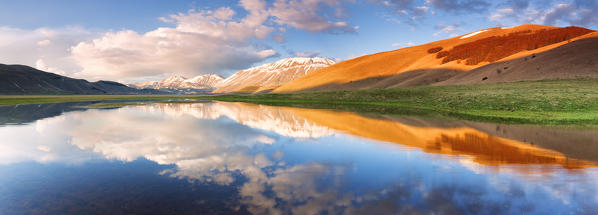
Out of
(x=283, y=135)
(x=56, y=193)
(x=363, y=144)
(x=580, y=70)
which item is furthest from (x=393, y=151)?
(x=580, y=70)

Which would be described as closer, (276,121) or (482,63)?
(276,121)

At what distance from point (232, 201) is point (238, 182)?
5.84ft

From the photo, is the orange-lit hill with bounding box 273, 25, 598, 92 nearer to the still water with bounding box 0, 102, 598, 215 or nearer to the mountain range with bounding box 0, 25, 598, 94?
the mountain range with bounding box 0, 25, 598, 94

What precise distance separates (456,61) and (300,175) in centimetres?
12368

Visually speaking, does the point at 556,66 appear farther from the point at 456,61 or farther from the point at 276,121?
the point at 276,121

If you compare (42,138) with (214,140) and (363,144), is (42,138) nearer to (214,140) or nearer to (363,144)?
(214,140)

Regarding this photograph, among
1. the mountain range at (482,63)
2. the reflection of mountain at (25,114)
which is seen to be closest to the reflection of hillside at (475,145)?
the reflection of mountain at (25,114)

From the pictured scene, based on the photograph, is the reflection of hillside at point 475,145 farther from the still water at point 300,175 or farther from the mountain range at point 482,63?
the mountain range at point 482,63

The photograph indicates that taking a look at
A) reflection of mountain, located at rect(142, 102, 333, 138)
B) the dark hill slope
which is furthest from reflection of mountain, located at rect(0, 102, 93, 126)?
the dark hill slope

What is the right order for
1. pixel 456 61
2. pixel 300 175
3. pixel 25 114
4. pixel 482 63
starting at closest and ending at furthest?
1. pixel 300 175
2. pixel 25 114
3. pixel 482 63
4. pixel 456 61

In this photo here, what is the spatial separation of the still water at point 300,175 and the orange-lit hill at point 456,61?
60.5 meters

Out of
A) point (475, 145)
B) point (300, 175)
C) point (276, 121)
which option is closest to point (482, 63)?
point (276, 121)

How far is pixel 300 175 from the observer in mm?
11078

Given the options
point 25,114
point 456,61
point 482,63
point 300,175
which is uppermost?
point 456,61
